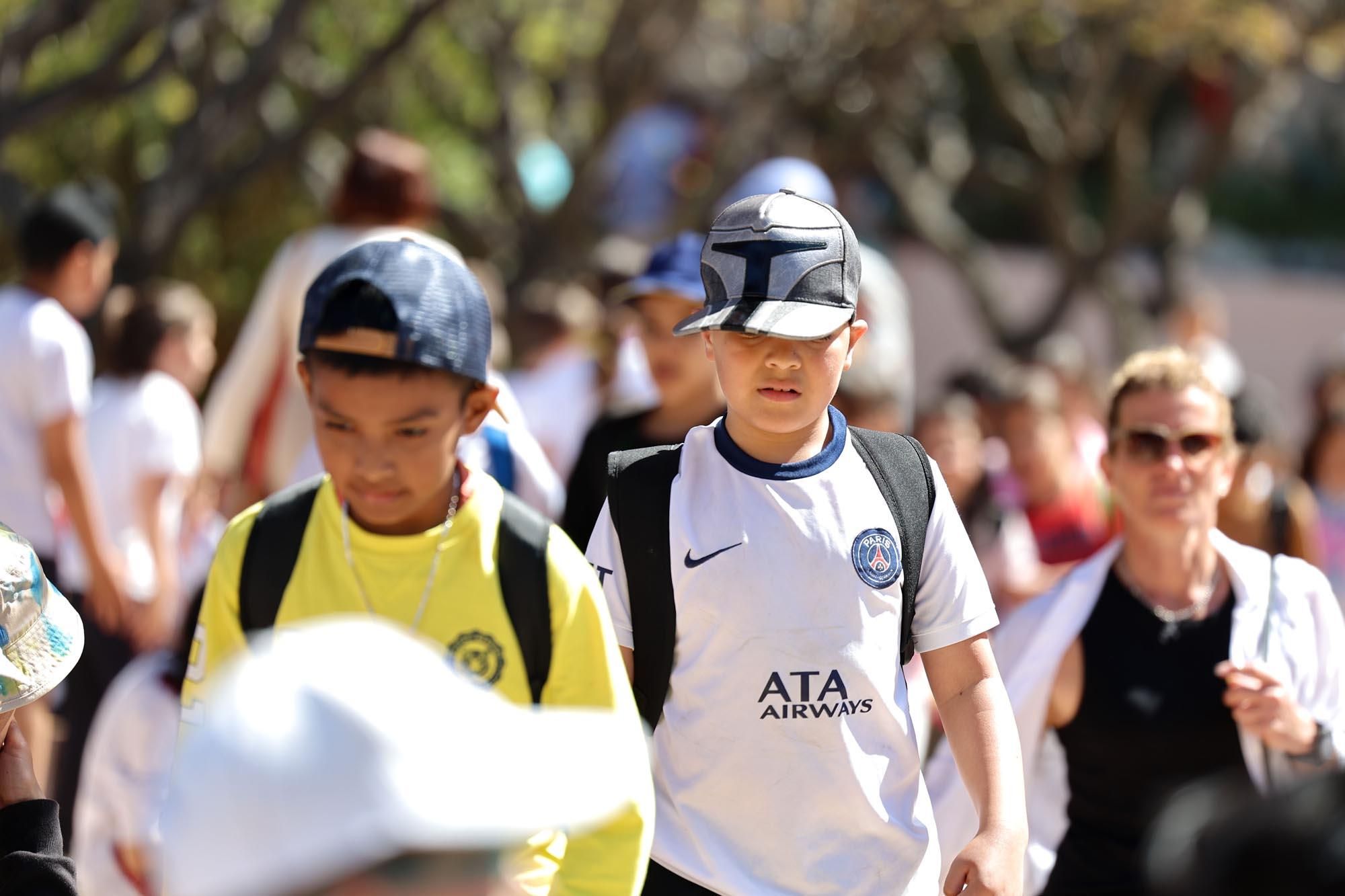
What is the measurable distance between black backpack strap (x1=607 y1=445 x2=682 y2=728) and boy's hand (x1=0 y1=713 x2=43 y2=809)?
104 cm

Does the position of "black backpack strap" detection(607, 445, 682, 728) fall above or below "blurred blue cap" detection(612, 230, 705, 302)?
below

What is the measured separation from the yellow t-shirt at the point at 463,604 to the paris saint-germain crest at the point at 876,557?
19.0 inches

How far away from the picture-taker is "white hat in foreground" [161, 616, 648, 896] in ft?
4.78

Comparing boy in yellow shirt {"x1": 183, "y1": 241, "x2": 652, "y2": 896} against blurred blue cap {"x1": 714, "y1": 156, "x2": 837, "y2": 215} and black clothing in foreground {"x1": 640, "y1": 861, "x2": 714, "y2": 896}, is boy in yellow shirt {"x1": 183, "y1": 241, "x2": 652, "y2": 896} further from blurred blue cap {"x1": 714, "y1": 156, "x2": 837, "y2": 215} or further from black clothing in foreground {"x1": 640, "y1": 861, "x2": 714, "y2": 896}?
blurred blue cap {"x1": 714, "y1": 156, "x2": 837, "y2": 215}

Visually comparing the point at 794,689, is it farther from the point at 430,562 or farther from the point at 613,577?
the point at 430,562

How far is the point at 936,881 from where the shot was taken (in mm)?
3184

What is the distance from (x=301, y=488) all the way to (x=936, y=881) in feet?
4.52

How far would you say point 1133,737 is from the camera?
3.91 metres

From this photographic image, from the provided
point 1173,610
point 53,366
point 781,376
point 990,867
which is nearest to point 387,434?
point 781,376

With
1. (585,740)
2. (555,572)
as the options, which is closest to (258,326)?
(555,572)

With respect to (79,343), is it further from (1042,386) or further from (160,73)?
(1042,386)

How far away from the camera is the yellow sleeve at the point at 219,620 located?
2.95m

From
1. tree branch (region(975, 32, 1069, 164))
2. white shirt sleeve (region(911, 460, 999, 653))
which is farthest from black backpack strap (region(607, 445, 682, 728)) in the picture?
tree branch (region(975, 32, 1069, 164))

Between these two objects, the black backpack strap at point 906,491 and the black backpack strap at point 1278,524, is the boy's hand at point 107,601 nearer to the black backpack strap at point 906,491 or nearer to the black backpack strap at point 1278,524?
the black backpack strap at point 906,491
